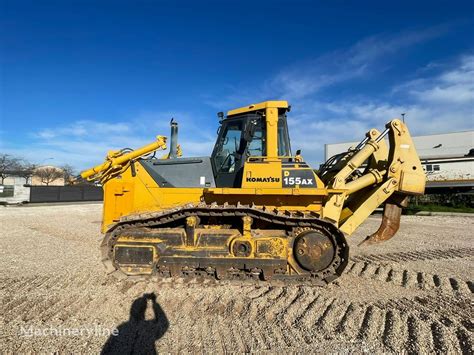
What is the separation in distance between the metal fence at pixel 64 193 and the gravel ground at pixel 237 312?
893 inches

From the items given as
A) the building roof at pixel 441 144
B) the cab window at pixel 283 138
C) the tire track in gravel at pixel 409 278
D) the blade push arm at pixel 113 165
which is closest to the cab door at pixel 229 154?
the cab window at pixel 283 138

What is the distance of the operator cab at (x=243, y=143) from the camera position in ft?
20.1

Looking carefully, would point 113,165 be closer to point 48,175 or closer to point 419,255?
point 419,255

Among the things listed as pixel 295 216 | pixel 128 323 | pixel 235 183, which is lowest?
pixel 128 323

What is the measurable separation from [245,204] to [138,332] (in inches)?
110

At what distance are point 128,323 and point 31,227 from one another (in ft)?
36.8

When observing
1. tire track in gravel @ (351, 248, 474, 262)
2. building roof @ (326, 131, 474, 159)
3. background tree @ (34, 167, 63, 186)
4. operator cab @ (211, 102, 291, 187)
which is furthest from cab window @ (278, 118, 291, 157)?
background tree @ (34, 167, 63, 186)

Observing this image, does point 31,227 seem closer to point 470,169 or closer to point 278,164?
point 278,164

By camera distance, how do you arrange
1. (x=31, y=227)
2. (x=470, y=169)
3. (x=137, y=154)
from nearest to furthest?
(x=137, y=154) → (x=31, y=227) → (x=470, y=169)

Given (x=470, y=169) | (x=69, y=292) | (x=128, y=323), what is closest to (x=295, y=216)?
(x=128, y=323)

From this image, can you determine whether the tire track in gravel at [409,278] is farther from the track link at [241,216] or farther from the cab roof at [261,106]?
the cab roof at [261,106]

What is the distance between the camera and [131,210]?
621cm

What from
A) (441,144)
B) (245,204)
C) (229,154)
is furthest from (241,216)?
(441,144)

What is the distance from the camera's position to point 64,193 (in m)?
28.9
